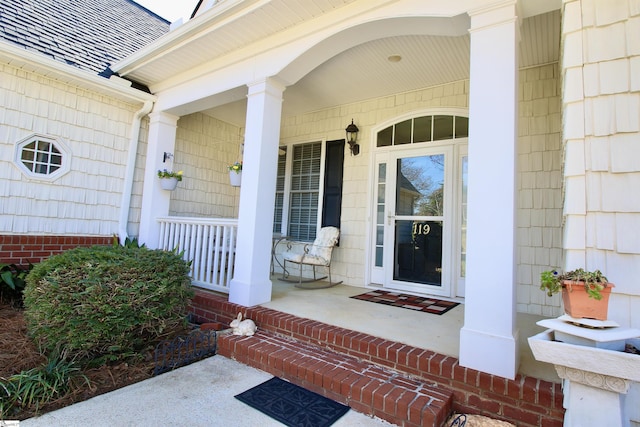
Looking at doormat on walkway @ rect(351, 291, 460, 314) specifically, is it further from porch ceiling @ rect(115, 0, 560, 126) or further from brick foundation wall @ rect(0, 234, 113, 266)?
brick foundation wall @ rect(0, 234, 113, 266)

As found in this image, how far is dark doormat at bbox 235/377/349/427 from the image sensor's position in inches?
72.2

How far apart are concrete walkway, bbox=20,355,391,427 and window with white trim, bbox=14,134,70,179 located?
123 inches

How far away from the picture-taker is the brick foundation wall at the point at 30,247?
3621 mm

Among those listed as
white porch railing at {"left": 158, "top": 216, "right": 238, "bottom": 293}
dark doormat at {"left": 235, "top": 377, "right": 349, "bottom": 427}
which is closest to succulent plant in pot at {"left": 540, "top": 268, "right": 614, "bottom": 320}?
dark doormat at {"left": 235, "top": 377, "right": 349, "bottom": 427}

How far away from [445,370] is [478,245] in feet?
2.62

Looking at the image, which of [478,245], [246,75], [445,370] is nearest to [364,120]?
[246,75]

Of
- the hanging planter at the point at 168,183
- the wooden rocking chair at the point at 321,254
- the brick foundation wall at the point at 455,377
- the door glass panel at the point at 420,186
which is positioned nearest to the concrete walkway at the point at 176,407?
the brick foundation wall at the point at 455,377

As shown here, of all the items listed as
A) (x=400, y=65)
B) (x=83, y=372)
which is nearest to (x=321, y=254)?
(x=400, y=65)

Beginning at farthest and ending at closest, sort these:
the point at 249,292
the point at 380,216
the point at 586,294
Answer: the point at 380,216 < the point at 249,292 < the point at 586,294

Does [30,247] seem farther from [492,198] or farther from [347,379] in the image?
[492,198]

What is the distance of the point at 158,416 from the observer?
1839 millimetres

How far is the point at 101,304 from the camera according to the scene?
234cm

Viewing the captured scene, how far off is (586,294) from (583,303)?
0.05m

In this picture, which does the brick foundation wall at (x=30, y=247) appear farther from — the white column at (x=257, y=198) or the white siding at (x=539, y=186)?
the white siding at (x=539, y=186)
